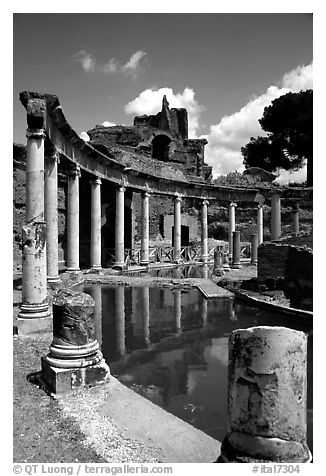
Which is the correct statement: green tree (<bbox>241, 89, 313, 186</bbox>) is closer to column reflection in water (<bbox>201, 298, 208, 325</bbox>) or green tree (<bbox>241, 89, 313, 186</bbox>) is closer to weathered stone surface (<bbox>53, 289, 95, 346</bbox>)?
column reflection in water (<bbox>201, 298, 208, 325</bbox>)

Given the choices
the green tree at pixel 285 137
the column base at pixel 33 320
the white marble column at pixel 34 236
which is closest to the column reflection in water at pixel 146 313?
the column base at pixel 33 320

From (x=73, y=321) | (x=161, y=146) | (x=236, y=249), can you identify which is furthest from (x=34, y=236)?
(x=161, y=146)

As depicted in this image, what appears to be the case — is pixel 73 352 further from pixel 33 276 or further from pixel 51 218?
pixel 51 218

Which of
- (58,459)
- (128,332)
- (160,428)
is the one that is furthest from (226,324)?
(58,459)

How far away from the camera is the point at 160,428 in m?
4.05

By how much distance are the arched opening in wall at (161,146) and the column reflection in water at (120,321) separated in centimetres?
2899

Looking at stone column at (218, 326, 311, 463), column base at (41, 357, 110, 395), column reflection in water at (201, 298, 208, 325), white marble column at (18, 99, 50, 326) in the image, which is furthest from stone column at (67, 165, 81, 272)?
stone column at (218, 326, 311, 463)

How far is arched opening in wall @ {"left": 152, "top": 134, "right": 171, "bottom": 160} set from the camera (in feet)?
132

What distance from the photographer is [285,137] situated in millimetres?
47438

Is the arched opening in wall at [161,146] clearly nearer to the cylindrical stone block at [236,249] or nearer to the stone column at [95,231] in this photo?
the cylindrical stone block at [236,249]

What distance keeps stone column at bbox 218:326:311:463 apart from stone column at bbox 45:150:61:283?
369 inches

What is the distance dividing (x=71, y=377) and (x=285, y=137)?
157 ft
